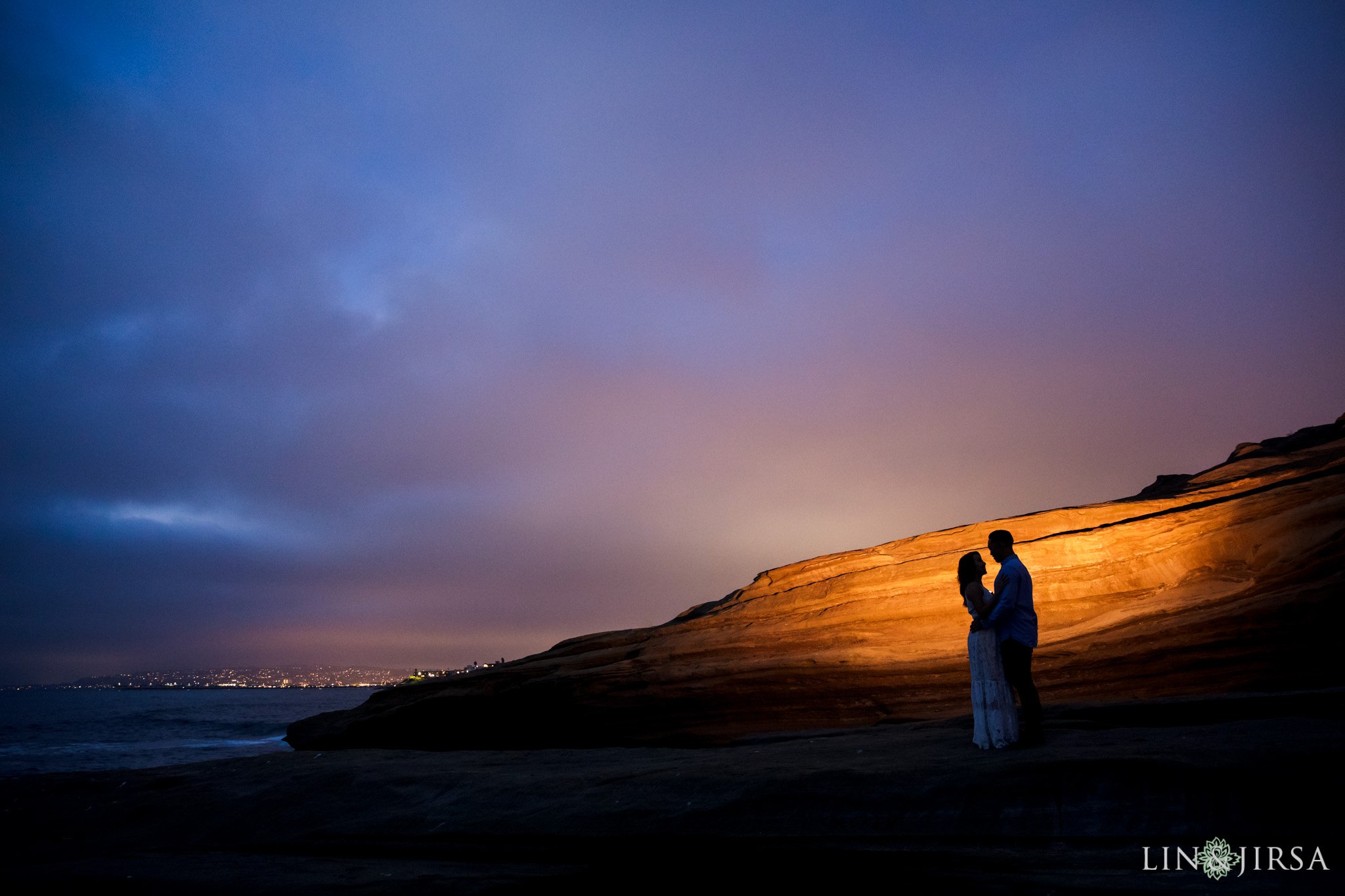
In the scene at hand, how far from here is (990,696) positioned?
26.3 feet

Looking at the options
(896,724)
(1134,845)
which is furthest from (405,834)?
(896,724)

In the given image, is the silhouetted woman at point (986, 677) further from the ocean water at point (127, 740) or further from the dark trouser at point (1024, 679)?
the ocean water at point (127, 740)

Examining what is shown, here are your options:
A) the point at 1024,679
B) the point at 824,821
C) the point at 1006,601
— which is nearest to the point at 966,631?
the point at 1024,679

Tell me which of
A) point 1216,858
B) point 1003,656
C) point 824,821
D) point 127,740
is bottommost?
point 127,740

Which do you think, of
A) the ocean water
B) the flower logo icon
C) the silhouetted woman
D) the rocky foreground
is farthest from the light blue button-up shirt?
the ocean water

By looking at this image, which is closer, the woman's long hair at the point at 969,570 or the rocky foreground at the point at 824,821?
the rocky foreground at the point at 824,821

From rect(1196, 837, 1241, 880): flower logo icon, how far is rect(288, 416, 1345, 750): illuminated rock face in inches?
303

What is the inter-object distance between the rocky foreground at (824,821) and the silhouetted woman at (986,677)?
412 millimetres

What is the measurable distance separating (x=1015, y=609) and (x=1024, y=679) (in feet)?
2.48

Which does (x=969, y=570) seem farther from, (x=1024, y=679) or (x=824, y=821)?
(x=824, y=821)

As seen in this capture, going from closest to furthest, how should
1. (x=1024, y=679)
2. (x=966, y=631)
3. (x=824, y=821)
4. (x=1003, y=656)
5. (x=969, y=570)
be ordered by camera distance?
(x=824, y=821) < (x=1024, y=679) < (x=1003, y=656) < (x=969, y=570) < (x=966, y=631)

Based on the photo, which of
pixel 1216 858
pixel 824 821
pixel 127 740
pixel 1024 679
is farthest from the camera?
pixel 127 740

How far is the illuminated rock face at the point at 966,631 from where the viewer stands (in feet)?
39.8

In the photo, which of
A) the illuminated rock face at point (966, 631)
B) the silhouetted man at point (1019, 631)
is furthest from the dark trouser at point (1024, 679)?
the illuminated rock face at point (966, 631)
